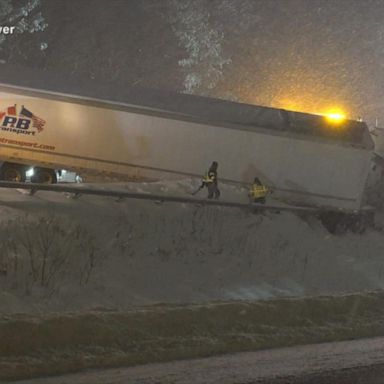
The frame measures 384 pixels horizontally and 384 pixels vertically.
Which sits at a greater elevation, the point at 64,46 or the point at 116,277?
the point at 64,46

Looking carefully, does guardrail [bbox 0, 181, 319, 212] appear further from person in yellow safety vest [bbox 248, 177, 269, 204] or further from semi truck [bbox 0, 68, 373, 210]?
semi truck [bbox 0, 68, 373, 210]

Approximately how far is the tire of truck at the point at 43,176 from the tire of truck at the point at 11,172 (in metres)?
0.39

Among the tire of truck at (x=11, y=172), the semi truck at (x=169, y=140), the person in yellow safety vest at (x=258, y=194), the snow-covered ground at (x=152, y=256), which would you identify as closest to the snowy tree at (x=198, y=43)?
the semi truck at (x=169, y=140)

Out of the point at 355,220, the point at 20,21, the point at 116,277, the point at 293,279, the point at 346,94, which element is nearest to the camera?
the point at 116,277

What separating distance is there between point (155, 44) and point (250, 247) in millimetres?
31478

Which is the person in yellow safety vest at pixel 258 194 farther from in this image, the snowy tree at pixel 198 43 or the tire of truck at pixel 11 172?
the snowy tree at pixel 198 43

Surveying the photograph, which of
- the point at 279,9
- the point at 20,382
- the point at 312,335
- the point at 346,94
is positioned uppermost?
the point at 279,9

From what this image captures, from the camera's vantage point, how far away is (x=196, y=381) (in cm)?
573

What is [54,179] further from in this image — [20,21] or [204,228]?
[20,21]

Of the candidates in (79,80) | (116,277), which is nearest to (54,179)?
(79,80)

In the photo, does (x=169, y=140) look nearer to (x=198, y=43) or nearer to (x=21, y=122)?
(x=21, y=122)

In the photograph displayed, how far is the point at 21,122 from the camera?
812 inches

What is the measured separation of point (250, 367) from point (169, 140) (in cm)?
1453

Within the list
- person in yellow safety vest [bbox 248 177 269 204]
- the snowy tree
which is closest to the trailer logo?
person in yellow safety vest [bbox 248 177 269 204]
